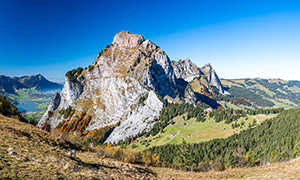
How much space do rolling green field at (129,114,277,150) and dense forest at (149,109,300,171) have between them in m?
12.9

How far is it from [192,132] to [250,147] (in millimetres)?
55333

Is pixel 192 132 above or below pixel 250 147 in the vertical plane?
above

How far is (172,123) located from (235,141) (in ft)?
241

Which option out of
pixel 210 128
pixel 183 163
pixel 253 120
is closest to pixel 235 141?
pixel 210 128

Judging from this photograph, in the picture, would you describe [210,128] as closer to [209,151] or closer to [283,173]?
[209,151]

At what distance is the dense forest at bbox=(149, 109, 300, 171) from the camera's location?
94812 millimetres

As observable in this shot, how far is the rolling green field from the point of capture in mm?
143625

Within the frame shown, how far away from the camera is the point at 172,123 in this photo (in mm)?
178250

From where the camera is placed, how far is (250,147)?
114000 mm

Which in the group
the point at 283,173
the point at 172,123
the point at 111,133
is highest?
the point at 283,173

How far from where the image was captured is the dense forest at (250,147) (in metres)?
94.8

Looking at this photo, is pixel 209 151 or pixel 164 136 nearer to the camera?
pixel 209 151

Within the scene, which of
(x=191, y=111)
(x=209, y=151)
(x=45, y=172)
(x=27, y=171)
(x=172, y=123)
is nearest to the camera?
(x=27, y=171)

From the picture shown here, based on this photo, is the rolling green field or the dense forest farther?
the rolling green field
